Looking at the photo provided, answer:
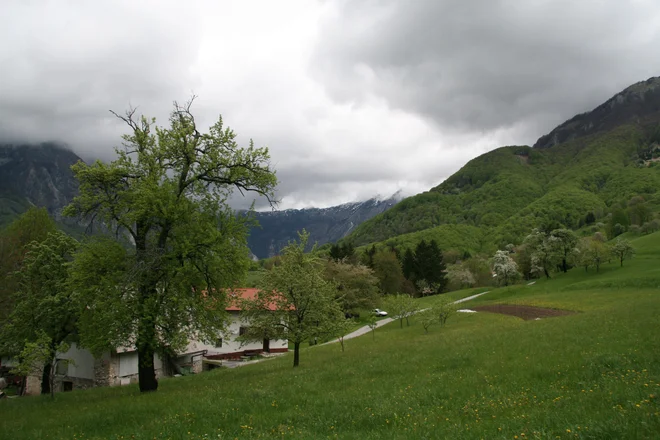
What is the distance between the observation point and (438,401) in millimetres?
12812

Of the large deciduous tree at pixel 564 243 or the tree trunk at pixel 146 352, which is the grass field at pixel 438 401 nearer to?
the tree trunk at pixel 146 352

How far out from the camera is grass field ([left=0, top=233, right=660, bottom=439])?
9406 millimetres

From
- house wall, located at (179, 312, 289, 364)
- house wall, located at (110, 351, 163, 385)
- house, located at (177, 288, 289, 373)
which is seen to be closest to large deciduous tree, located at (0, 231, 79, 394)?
house wall, located at (110, 351, 163, 385)

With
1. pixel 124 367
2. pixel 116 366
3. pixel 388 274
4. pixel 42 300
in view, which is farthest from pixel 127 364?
pixel 388 274

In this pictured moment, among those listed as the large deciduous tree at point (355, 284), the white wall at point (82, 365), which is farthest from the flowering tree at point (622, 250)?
the white wall at point (82, 365)

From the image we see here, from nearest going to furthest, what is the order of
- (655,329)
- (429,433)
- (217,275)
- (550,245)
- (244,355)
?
1. (429,433)
2. (655,329)
3. (217,275)
4. (244,355)
5. (550,245)

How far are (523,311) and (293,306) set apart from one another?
31.1 m

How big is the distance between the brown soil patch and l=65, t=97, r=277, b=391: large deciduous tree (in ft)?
108

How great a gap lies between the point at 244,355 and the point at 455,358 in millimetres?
41697

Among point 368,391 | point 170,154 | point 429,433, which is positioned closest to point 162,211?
point 170,154

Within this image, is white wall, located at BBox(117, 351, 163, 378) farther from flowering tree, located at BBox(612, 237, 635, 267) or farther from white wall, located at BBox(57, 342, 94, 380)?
flowering tree, located at BBox(612, 237, 635, 267)

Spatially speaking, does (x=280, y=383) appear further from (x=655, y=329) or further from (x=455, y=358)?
(x=655, y=329)

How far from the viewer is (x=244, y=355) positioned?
183 ft

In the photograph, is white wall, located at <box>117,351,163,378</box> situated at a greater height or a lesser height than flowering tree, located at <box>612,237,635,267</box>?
lesser
